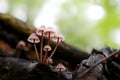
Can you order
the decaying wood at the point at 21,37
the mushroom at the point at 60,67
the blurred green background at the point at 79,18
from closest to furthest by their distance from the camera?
the mushroom at the point at 60,67 → the decaying wood at the point at 21,37 → the blurred green background at the point at 79,18

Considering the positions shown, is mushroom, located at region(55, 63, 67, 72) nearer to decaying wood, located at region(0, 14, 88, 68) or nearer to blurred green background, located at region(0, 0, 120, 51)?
decaying wood, located at region(0, 14, 88, 68)

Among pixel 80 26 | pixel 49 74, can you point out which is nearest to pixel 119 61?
pixel 49 74

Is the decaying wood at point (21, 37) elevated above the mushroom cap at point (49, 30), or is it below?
below

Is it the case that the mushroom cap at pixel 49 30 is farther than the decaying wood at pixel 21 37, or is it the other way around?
the decaying wood at pixel 21 37

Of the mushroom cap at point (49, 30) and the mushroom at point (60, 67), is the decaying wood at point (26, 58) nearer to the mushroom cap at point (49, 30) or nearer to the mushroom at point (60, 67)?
the mushroom at point (60, 67)

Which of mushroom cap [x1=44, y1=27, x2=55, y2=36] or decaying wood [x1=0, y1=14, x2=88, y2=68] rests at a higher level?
mushroom cap [x1=44, y1=27, x2=55, y2=36]

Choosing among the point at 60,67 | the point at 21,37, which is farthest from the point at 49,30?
the point at 21,37

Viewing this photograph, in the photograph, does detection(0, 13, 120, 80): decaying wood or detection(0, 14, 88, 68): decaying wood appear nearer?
detection(0, 13, 120, 80): decaying wood

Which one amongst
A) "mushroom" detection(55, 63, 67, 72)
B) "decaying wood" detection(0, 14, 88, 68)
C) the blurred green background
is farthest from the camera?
the blurred green background

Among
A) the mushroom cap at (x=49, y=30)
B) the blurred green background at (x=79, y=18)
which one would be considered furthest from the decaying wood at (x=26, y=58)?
the blurred green background at (x=79, y=18)

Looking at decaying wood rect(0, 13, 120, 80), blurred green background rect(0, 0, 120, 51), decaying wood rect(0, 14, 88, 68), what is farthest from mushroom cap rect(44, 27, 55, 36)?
blurred green background rect(0, 0, 120, 51)

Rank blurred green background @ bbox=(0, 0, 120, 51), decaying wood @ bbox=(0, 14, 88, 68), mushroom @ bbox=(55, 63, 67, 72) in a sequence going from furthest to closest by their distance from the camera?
blurred green background @ bbox=(0, 0, 120, 51) < decaying wood @ bbox=(0, 14, 88, 68) < mushroom @ bbox=(55, 63, 67, 72)
